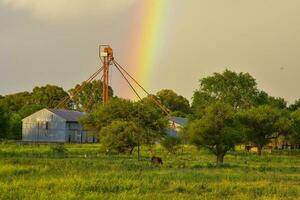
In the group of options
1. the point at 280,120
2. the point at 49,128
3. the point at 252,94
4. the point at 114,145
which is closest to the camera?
the point at 114,145

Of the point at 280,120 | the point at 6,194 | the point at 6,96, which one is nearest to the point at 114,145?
the point at 280,120

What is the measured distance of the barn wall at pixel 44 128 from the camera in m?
92.1

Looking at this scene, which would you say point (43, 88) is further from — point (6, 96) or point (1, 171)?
point (1, 171)

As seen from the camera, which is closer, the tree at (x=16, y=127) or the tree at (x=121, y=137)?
the tree at (x=121, y=137)

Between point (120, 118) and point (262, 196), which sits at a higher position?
point (120, 118)

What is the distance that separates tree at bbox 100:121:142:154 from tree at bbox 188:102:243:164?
9027mm

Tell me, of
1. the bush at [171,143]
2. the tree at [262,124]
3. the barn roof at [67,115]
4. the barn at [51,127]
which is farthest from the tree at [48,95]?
the bush at [171,143]

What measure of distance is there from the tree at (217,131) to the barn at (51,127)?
4930 cm

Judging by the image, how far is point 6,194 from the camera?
53.0ft

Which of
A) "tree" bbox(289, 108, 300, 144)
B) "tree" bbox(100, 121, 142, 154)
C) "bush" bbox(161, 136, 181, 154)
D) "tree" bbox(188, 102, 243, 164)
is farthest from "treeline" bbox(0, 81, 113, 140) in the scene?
"tree" bbox(188, 102, 243, 164)

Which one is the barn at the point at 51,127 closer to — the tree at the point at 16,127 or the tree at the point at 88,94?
the tree at the point at 16,127

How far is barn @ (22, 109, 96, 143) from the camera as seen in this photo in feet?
302

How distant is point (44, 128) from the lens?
9294cm

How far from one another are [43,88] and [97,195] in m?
134
